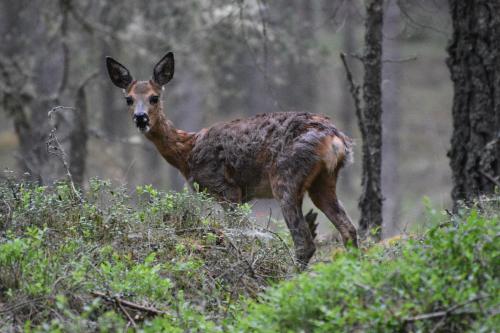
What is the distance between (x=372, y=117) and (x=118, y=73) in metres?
3.08

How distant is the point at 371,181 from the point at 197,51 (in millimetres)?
8467

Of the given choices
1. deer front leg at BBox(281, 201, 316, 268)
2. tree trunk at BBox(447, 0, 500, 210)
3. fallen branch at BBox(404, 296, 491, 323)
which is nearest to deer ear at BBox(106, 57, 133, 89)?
deer front leg at BBox(281, 201, 316, 268)

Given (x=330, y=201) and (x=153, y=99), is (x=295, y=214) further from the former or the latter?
(x=153, y=99)

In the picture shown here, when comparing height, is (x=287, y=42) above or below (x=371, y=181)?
above

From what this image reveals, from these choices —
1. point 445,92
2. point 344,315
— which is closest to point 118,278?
point 344,315

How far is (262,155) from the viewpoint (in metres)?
8.37

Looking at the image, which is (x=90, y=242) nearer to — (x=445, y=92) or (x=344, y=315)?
(x=344, y=315)

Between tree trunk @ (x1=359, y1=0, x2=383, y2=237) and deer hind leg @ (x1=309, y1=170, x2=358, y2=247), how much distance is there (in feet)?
4.10

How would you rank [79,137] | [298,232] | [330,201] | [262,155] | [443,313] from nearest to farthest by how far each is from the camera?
[443,313] → [298,232] → [330,201] → [262,155] → [79,137]

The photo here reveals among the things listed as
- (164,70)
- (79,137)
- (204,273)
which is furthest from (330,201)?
(79,137)

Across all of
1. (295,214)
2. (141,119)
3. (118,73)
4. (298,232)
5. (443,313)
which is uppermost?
(118,73)

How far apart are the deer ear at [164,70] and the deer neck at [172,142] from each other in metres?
0.40

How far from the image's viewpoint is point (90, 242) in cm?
658

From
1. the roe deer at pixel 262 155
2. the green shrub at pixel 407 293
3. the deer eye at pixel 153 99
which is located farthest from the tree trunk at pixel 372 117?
the green shrub at pixel 407 293
